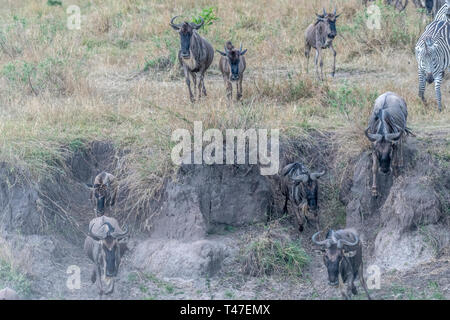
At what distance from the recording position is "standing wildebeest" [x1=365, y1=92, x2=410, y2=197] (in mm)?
9367

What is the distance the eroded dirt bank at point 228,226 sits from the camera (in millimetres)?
8898

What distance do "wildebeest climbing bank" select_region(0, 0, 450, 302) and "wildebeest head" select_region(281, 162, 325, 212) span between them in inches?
0.7

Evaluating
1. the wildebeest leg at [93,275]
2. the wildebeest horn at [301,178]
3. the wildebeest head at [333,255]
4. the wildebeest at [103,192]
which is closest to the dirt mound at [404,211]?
the wildebeest horn at [301,178]

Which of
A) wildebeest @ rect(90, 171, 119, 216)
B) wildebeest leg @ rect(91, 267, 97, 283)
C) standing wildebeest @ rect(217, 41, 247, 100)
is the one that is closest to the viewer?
wildebeest leg @ rect(91, 267, 97, 283)

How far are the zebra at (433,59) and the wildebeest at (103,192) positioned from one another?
473 cm

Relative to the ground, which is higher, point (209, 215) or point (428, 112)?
point (428, 112)

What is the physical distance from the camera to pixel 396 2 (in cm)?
1675

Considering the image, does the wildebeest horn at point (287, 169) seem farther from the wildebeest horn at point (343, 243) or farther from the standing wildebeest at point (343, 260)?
the wildebeest horn at point (343, 243)

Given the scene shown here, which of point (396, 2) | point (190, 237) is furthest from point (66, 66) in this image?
point (396, 2)

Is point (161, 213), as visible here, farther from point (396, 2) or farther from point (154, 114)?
point (396, 2)

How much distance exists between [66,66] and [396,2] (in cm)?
709

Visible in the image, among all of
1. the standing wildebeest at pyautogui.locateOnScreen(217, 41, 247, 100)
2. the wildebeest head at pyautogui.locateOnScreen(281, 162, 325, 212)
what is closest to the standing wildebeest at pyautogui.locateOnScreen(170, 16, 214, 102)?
the standing wildebeest at pyautogui.locateOnScreen(217, 41, 247, 100)

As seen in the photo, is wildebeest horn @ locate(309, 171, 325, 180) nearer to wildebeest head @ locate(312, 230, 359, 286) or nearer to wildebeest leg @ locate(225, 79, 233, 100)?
wildebeest head @ locate(312, 230, 359, 286)

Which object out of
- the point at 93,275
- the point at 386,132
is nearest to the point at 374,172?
the point at 386,132
